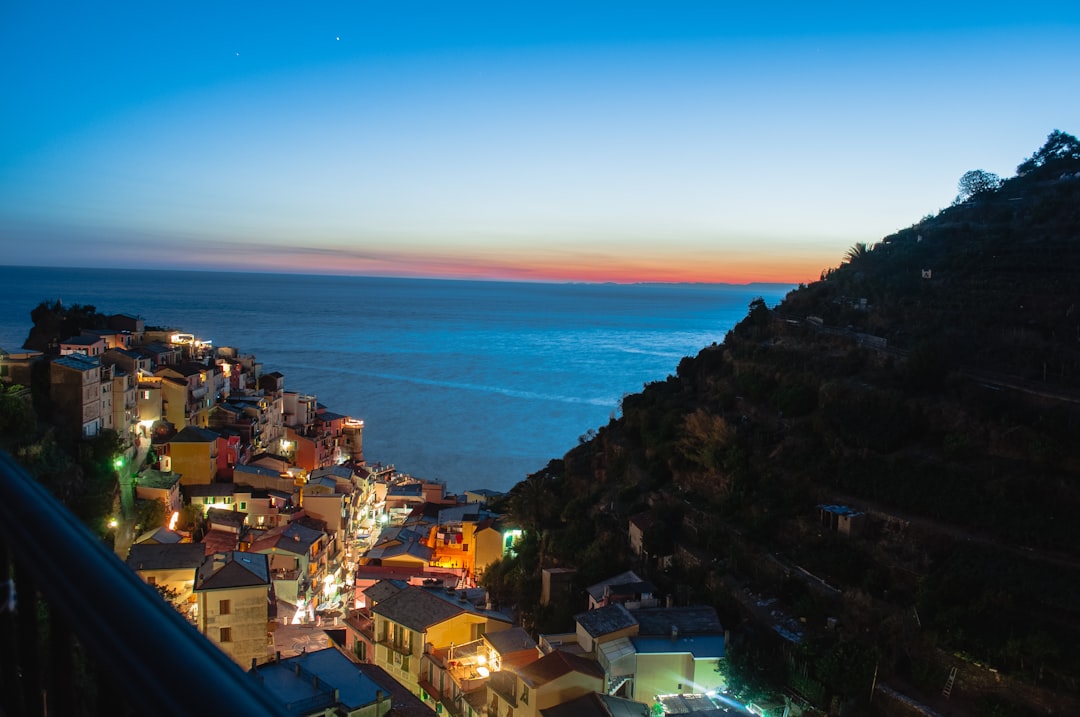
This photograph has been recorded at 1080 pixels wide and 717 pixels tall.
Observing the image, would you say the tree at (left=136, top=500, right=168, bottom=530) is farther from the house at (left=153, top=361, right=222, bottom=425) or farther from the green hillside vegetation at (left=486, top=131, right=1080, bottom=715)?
the green hillside vegetation at (left=486, top=131, right=1080, bottom=715)

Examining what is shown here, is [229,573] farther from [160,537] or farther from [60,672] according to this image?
[60,672]

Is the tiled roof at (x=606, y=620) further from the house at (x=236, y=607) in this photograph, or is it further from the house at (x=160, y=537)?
the house at (x=160, y=537)

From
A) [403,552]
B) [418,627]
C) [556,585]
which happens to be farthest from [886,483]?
[403,552]

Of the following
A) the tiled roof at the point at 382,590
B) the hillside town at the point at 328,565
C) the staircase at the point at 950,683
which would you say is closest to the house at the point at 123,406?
the hillside town at the point at 328,565

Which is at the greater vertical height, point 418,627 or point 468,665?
point 418,627

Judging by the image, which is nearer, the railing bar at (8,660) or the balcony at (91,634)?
the balcony at (91,634)

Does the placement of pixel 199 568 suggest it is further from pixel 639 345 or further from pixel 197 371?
pixel 639 345
